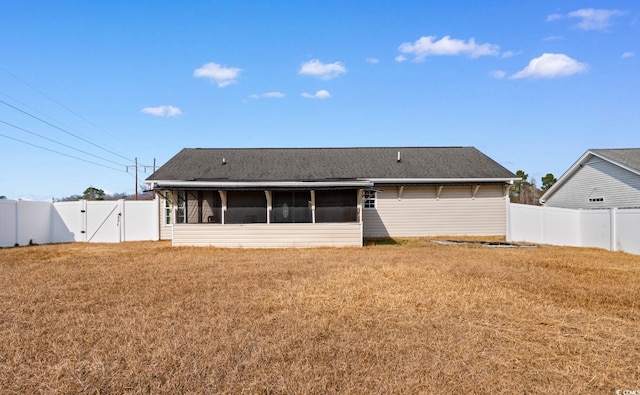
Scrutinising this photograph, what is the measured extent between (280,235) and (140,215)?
23.7ft

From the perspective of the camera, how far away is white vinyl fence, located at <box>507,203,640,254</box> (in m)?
12.9

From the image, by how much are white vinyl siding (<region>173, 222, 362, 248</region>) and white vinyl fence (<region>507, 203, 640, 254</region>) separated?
718 cm

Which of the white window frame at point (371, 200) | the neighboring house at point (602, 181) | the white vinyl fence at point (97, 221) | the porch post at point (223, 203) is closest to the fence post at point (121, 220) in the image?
the white vinyl fence at point (97, 221)

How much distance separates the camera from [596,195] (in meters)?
18.8

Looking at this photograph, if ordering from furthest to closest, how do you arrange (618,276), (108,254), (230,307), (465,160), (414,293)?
(465,160)
(108,254)
(618,276)
(414,293)
(230,307)

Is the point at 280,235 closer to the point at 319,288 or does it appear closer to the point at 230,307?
the point at 319,288

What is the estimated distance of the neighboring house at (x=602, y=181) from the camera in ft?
55.3

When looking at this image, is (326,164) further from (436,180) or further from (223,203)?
(223,203)

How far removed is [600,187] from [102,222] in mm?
22774

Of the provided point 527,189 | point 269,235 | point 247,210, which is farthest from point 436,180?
point 527,189

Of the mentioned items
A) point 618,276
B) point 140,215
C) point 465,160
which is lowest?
point 618,276

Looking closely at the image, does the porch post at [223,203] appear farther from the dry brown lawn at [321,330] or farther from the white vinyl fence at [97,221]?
the dry brown lawn at [321,330]

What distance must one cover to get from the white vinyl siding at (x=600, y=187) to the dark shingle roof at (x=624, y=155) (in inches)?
14.2

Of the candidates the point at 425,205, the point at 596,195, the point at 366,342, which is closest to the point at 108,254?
the point at 366,342
